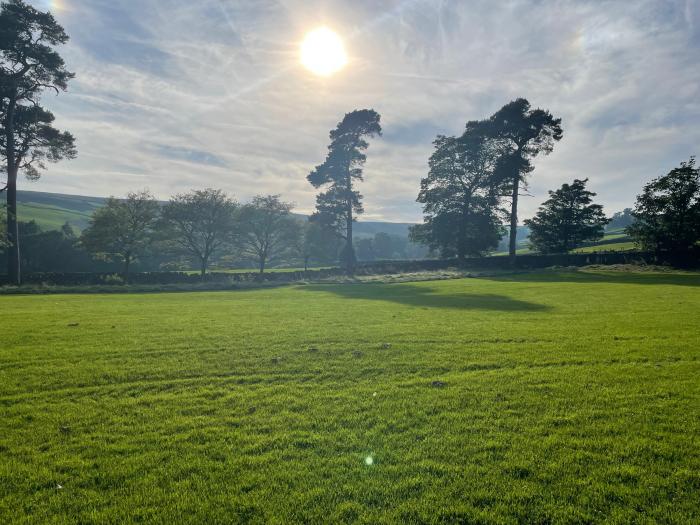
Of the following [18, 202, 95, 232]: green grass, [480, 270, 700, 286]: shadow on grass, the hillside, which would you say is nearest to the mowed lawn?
[480, 270, 700, 286]: shadow on grass

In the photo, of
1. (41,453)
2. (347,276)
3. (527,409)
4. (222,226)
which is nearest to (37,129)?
(222,226)

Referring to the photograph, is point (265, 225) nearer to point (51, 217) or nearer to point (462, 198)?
point (462, 198)

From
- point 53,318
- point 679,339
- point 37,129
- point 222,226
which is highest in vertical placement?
point 37,129

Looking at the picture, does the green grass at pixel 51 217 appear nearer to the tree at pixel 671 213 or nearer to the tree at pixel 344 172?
the tree at pixel 344 172

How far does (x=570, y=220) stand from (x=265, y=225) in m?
55.5

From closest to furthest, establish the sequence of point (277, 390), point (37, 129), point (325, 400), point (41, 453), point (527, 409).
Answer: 1. point (41, 453)
2. point (527, 409)
3. point (325, 400)
4. point (277, 390)
5. point (37, 129)

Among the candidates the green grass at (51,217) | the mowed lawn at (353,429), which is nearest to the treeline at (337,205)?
the mowed lawn at (353,429)

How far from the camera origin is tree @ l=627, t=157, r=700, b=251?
42094 mm

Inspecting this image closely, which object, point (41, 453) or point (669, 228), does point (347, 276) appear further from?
point (41, 453)

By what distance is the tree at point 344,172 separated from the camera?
53.0 meters

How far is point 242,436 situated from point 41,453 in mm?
2735

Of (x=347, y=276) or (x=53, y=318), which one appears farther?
(x=347, y=276)

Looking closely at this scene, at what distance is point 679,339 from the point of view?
1053 cm

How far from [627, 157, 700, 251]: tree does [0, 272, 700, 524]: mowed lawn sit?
41.8 metres
